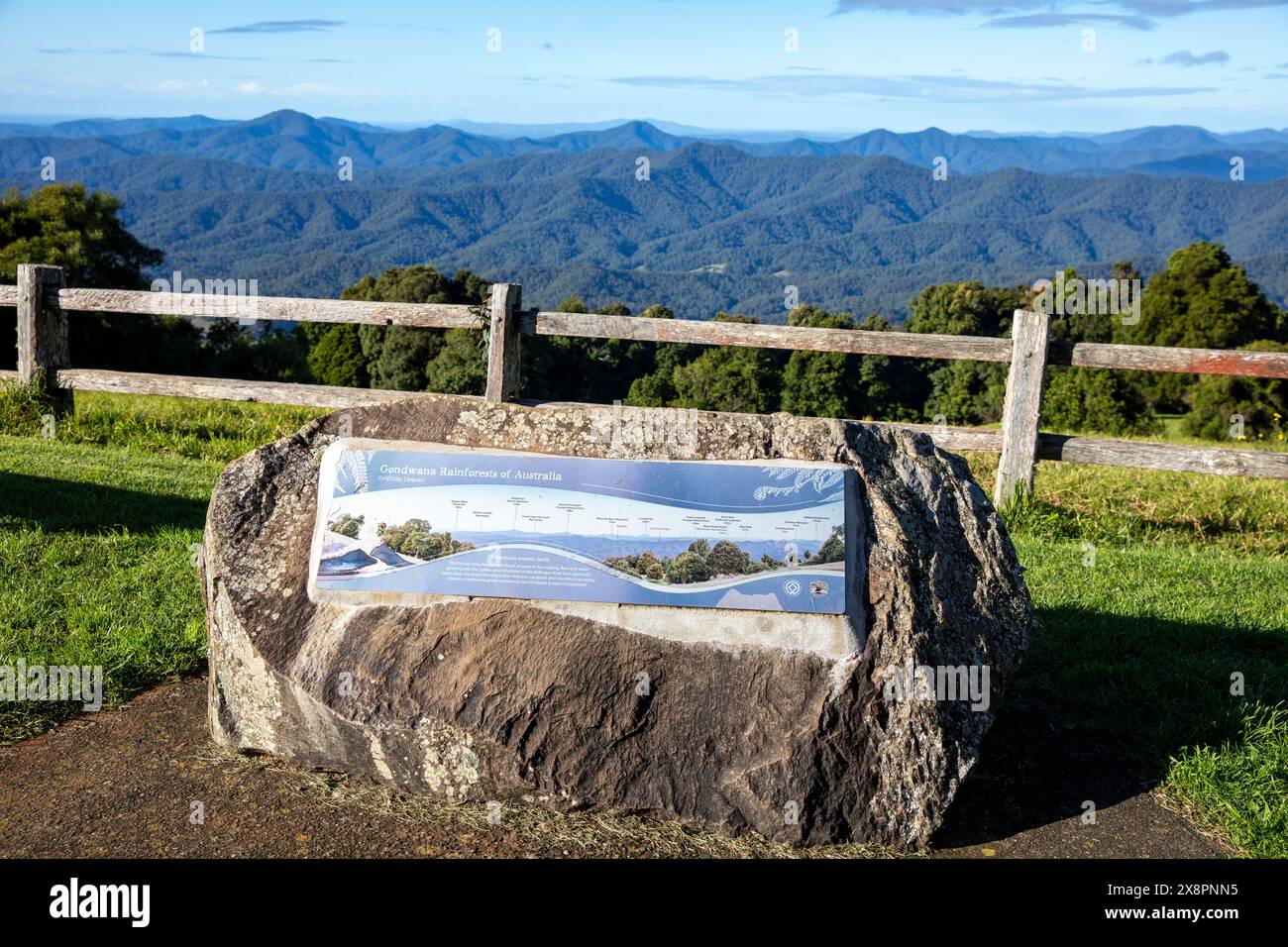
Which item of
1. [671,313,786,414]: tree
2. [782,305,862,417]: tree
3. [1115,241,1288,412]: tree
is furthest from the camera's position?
[1115,241,1288,412]: tree

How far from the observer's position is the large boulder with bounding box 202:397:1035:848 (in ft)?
12.0

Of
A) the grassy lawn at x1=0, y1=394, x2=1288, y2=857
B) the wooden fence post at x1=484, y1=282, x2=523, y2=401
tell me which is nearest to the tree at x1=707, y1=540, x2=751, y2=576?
the grassy lawn at x1=0, y1=394, x2=1288, y2=857

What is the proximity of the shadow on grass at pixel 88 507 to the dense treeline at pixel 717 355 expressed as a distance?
8718mm

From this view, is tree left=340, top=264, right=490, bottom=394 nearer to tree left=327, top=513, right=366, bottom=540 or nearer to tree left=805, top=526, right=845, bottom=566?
tree left=327, top=513, right=366, bottom=540

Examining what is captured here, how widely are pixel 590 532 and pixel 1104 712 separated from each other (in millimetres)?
2482

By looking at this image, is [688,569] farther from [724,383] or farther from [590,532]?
[724,383]

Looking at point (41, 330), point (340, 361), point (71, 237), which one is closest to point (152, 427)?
point (41, 330)

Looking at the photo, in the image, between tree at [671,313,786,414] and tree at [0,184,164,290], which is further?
tree at [0,184,164,290]

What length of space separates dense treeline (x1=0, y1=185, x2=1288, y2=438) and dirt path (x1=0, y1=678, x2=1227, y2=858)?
452 inches

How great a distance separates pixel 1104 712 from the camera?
4.79 meters

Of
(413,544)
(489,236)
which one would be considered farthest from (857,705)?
(489,236)

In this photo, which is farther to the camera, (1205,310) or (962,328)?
(962,328)

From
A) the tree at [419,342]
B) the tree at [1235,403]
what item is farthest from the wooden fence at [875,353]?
the tree at [1235,403]

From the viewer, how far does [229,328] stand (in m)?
30.3
